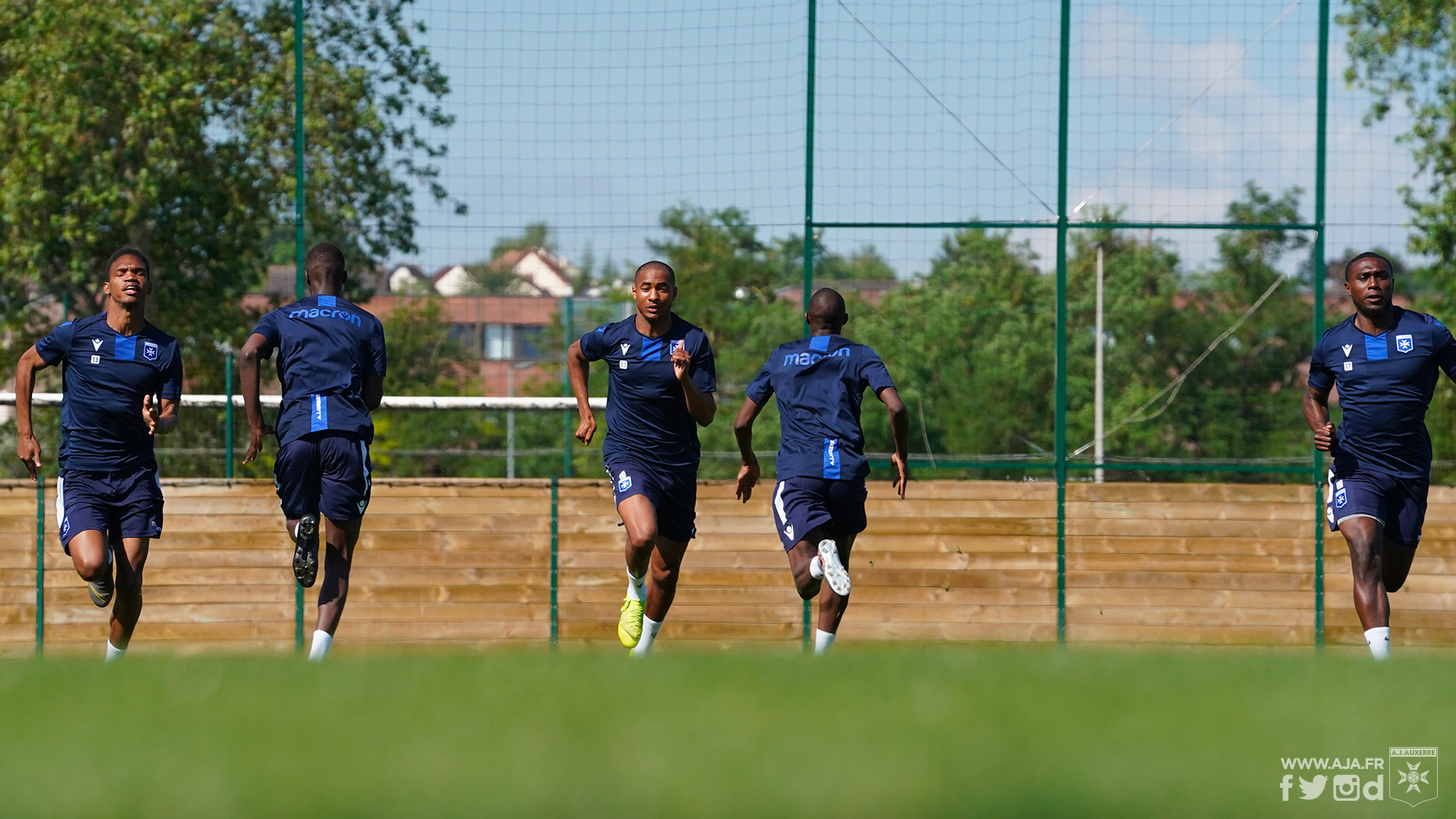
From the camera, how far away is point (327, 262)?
23.7 feet

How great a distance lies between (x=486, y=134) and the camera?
12.4 metres

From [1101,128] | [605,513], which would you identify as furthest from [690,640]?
[1101,128]

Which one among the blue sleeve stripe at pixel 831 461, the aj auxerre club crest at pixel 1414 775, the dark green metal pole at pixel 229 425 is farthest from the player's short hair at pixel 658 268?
the aj auxerre club crest at pixel 1414 775

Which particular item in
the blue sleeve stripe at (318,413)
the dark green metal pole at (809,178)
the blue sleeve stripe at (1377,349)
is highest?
the dark green metal pole at (809,178)

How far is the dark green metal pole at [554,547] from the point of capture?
11016 mm

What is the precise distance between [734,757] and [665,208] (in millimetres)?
11570

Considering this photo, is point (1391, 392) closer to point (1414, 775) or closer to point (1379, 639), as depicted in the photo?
point (1379, 639)

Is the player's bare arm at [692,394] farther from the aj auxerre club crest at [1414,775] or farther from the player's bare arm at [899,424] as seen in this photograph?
the aj auxerre club crest at [1414,775]

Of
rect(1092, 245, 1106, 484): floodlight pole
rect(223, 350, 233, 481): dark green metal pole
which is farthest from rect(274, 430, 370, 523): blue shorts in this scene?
rect(1092, 245, 1106, 484): floodlight pole

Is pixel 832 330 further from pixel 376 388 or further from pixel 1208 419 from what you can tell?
pixel 1208 419

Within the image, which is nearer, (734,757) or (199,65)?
(734,757)

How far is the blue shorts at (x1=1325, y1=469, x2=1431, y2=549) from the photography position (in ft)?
24.3

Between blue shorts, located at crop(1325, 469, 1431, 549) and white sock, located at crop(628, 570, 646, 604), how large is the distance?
11.9ft

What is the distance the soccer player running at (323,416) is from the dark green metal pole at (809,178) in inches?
177
